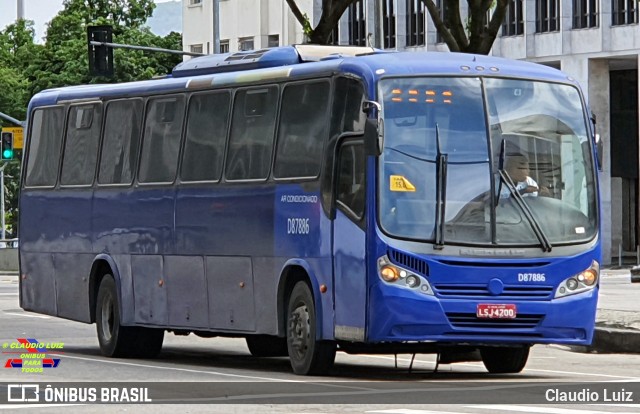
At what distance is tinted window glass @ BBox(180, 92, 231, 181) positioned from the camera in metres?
20.1

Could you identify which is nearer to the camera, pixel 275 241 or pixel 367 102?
pixel 367 102

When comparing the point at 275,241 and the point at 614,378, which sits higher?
the point at 275,241

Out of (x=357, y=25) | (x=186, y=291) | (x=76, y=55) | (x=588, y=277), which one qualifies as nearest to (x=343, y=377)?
(x=588, y=277)

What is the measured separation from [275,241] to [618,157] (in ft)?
167

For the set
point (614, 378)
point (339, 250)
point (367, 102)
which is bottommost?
point (614, 378)

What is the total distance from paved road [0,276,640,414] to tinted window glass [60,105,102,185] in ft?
7.02

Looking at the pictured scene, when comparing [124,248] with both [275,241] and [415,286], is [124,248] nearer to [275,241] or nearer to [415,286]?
[275,241]

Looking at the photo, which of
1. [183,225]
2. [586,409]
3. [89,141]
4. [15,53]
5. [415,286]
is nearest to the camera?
[586,409]

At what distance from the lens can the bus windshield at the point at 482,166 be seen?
17.0 m

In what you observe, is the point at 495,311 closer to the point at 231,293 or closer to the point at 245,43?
the point at 231,293

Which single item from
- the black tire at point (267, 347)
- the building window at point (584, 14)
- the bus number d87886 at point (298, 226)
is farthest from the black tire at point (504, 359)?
the building window at point (584, 14)

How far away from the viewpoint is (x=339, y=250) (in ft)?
57.1

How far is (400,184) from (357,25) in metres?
57.7

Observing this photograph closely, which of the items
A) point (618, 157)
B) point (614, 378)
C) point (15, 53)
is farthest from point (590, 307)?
point (15, 53)
